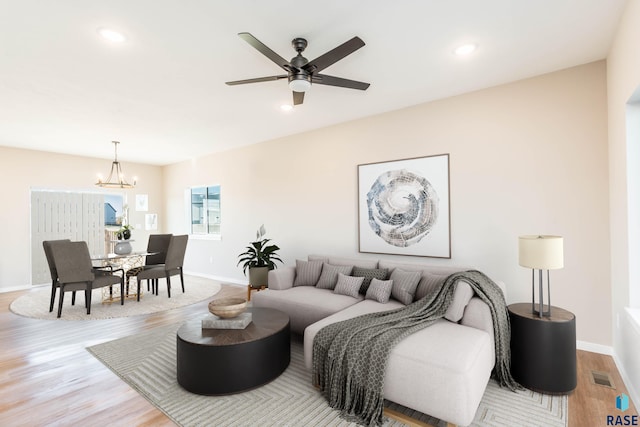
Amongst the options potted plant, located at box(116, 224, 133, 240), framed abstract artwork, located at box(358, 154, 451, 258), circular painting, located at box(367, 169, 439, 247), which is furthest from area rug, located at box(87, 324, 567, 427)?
potted plant, located at box(116, 224, 133, 240)

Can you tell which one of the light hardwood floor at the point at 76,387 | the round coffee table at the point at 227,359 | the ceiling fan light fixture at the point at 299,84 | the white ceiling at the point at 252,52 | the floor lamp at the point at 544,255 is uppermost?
the white ceiling at the point at 252,52

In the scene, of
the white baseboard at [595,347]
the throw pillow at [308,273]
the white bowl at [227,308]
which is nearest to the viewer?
the white bowl at [227,308]

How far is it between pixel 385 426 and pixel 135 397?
1809 millimetres

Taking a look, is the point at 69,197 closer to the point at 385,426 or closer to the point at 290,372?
the point at 290,372

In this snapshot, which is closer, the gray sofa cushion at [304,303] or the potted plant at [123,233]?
the gray sofa cushion at [304,303]

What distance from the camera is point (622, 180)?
252cm

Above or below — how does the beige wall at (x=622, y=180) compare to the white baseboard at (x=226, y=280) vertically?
above

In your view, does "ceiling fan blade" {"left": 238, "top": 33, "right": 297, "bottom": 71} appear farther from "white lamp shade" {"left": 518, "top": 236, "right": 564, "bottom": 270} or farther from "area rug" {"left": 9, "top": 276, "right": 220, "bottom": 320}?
"area rug" {"left": 9, "top": 276, "right": 220, "bottom": 320}

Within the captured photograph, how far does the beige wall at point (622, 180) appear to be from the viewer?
2160 mm

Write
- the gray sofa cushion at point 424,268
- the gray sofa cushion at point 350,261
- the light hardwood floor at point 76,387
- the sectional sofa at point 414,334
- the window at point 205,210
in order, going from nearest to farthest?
the sectional sofa at point 414,334, the light hardwood floor at point 76,387, the gray sofa cushion at point 424,268, the gray sofa cushion at point 350,261, the window at point 205,210

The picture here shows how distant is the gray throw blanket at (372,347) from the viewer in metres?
2.14

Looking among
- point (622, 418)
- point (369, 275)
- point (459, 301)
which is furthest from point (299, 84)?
point (622, 418)

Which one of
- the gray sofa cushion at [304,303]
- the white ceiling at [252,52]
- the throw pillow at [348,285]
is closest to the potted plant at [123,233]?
the white ceiling at [252,52]

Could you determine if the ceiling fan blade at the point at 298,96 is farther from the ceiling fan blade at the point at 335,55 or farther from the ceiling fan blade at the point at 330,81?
the ceiling fan blade at the point at 335,55
